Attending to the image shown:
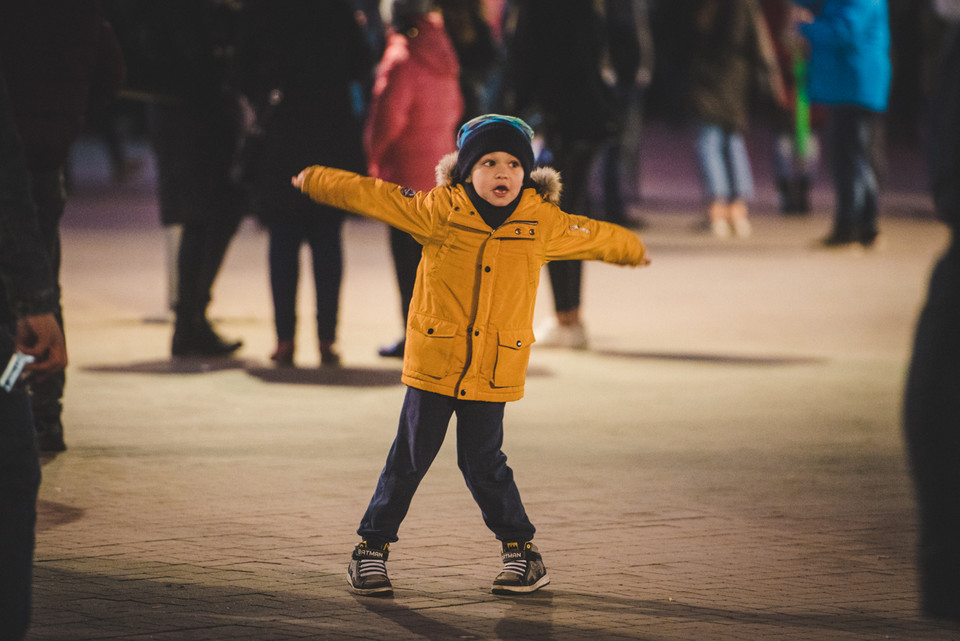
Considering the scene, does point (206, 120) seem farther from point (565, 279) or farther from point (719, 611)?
point (719, 611)

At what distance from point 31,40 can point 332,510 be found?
83.7 inches

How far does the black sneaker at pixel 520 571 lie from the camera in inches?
193

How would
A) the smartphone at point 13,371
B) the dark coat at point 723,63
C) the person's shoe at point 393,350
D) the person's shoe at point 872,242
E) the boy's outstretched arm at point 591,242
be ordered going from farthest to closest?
the dark coat at point 723,63, the person's shoe at point 872,242, the person's shoe at point 393,350, the boy's outstretched arm at point 591,242, the smartphone at point 13,371

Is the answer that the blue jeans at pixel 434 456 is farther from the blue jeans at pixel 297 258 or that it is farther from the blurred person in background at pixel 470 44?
the blurred person in background at pixel 470 44

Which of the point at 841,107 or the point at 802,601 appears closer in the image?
the point at 802,601

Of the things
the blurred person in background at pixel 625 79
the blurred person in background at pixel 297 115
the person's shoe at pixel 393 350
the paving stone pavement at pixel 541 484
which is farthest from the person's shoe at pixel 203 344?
the blurred person in background at pixel 625 79

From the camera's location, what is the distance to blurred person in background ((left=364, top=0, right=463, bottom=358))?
8.84m

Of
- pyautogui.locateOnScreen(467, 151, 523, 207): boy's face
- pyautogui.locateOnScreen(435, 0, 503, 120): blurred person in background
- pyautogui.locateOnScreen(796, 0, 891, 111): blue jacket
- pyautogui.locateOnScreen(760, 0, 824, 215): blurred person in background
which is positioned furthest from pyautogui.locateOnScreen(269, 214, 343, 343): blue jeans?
pyautogui.locateOnScreen(760, 0, 824, 215): blurred person in background

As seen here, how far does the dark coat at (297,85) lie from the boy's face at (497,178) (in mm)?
3831

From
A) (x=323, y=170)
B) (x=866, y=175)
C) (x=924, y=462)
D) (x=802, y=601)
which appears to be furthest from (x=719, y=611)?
(x=866, y=175)

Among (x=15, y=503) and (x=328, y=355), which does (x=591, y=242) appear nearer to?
(x=15, y=503)

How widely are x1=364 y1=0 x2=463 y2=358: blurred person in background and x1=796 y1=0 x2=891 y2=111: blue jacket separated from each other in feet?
17.3

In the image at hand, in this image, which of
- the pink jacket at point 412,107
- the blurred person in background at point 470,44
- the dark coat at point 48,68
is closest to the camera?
the dark coat at point 48,68

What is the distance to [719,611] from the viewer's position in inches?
186
